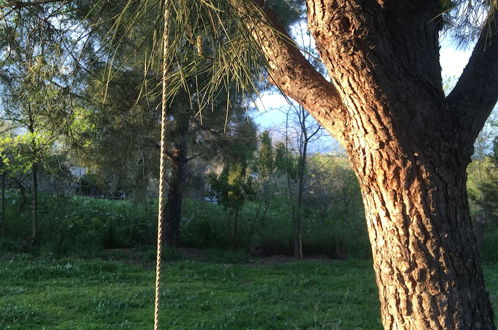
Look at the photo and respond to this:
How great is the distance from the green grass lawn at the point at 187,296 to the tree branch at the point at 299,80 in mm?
2945

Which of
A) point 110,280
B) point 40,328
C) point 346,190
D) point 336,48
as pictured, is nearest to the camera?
point 336,48

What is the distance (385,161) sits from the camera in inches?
80.3

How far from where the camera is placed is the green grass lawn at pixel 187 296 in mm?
4980

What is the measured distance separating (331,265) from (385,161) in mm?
8034

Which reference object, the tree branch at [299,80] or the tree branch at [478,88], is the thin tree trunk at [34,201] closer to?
the tree branch at [299,80]

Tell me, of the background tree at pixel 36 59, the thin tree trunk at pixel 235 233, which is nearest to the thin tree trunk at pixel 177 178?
the thin tree trunk at pixel 235 233

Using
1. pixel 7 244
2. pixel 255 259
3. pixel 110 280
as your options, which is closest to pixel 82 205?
pixel 7 244

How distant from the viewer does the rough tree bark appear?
198cm

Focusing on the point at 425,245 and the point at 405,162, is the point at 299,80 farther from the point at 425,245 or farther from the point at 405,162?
the point at 425,245

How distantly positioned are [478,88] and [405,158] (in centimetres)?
61

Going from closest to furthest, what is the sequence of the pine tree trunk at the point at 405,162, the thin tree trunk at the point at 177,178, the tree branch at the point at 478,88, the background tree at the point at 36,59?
the pine tree trunk at the point at 405,162
the tree branch at the point at 478,88
the background tree at the point at 36,59
the thin tree trunk at the point at 177,178

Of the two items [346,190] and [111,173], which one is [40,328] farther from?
[346,190]

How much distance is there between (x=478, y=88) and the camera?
7.57 ft

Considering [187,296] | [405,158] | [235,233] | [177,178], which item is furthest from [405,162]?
[235,233]
